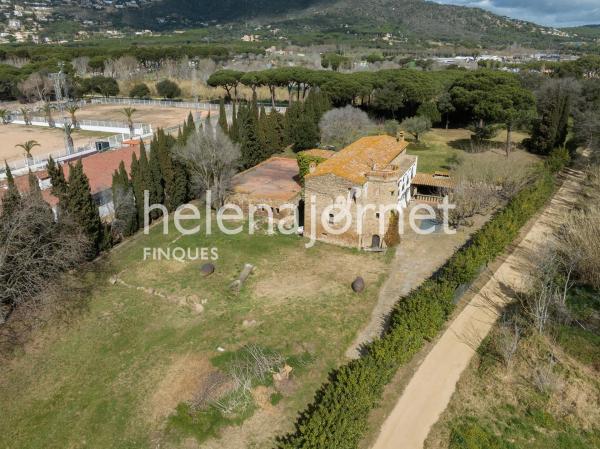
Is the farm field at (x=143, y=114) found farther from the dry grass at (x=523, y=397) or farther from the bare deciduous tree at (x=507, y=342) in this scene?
the dry grass at (x=523, y=397)

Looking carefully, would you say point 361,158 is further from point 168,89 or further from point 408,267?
point 168,89

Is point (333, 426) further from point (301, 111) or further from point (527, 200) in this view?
point (301, 111)

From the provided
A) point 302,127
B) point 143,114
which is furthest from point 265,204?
point 143,114

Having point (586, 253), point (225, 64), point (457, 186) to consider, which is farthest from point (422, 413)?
point (225, 64)

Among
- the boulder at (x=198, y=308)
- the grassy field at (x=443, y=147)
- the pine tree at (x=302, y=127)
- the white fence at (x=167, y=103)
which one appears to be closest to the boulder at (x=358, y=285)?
the boulder at (x=198, y=308)

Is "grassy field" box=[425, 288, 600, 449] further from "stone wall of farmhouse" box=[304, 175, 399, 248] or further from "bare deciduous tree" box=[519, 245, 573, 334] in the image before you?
"stone wall of farmhouse" box=[304, 175, 399, 248]

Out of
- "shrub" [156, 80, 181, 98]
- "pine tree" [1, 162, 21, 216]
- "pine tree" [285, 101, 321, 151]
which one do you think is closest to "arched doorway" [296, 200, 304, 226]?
"pine tree" [285, 101, 321, 151]

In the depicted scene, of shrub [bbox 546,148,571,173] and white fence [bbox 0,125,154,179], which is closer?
shrub [bbox 546,148,571,173]
